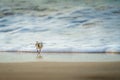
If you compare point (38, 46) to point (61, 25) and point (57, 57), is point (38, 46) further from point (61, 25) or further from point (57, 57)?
point (61, 25)

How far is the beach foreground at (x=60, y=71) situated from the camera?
2803 millimetres

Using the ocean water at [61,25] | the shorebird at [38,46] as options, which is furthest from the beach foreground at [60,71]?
the ocean water at [61,25]

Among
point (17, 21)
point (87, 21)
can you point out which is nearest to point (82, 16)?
point (87, 21)

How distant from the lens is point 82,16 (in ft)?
15.9

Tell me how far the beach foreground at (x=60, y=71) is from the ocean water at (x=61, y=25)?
907 millimetres

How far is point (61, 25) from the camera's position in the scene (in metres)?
4.69

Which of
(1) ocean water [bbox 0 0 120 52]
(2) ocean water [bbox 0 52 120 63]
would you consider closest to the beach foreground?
(2) ocean water [bbox 0 52 120 63]

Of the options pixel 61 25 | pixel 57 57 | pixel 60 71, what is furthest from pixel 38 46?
pixel 60 71

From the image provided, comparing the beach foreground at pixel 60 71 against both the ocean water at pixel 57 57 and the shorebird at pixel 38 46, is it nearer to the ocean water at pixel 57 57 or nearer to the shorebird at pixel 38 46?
the ocean water at pixel 57 57

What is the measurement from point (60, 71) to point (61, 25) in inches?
70.7

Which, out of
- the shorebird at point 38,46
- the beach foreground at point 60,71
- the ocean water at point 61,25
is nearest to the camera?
the beach foreground at point 60,71

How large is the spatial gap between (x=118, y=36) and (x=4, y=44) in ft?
5.34

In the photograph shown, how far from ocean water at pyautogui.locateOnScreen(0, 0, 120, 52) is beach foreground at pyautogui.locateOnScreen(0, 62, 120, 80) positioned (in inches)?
35.7

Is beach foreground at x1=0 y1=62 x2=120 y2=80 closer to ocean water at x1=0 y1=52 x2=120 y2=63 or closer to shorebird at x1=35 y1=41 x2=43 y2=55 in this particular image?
ocean water at x1=0 y1=52 x2=120 y2=63
